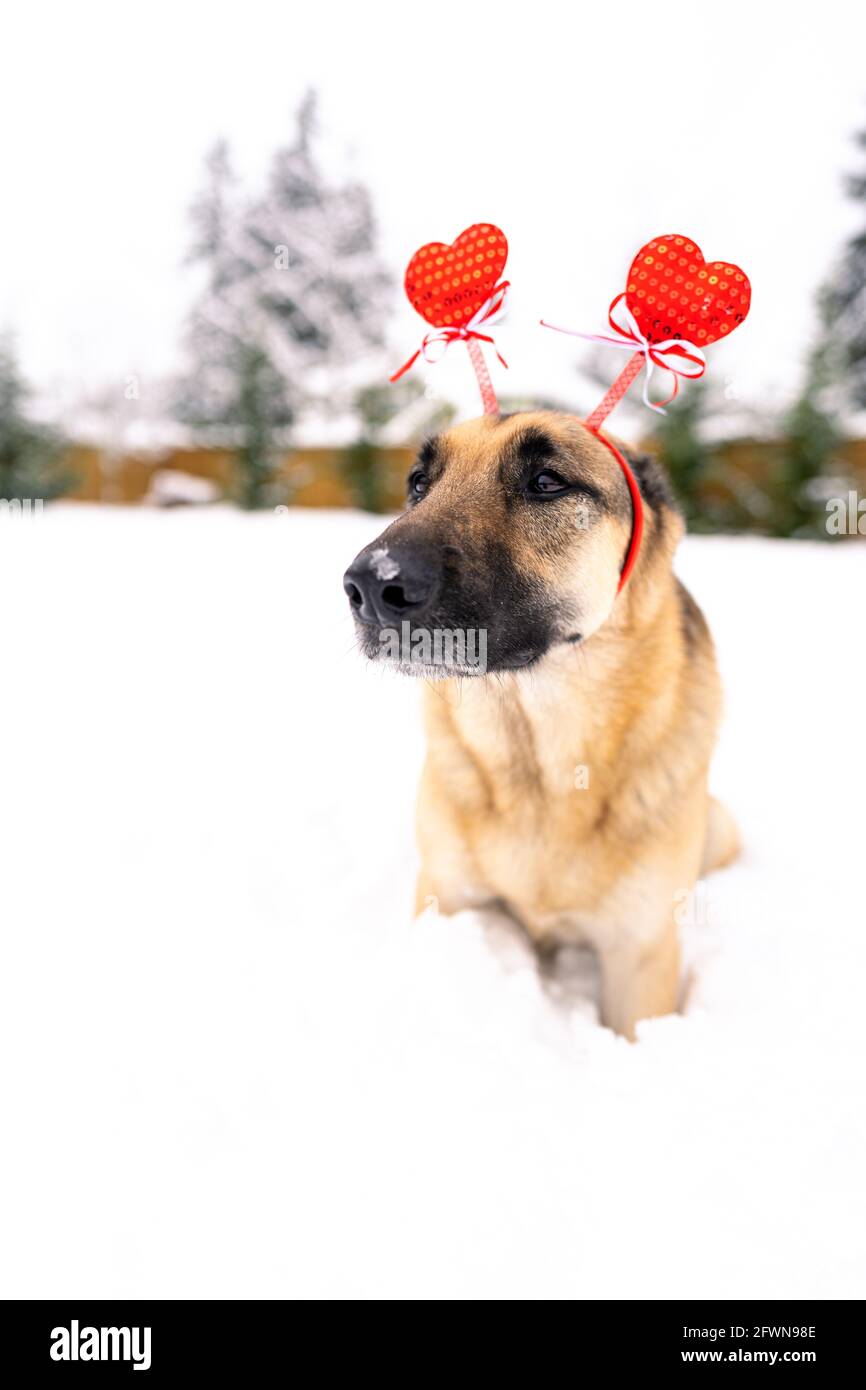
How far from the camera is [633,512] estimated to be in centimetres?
236

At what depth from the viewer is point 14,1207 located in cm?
178

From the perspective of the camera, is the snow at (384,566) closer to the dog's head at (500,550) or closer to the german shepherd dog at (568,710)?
the dog's head at (500,550)

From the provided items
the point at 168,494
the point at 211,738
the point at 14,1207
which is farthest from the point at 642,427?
the point at 14,1207

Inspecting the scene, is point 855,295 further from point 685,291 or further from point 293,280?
point 685,291

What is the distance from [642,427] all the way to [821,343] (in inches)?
156

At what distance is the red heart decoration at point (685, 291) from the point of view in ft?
7.39

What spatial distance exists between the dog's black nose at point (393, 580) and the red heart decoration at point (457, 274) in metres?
1.16

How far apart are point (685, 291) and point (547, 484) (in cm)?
69

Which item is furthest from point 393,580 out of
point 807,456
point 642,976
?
point 807,456

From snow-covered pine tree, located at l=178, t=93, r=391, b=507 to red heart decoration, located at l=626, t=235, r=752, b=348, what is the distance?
22.8m

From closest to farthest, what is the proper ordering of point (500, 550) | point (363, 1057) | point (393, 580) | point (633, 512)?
point (393, 580) < point (500, 550) < point (363, 1057) < point (633, 512)

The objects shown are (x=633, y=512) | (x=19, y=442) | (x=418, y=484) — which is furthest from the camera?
(x=19, y=442)

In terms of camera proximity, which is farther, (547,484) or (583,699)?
(583,699)

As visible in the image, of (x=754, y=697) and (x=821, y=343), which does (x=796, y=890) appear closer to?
(x=754, y=697)
